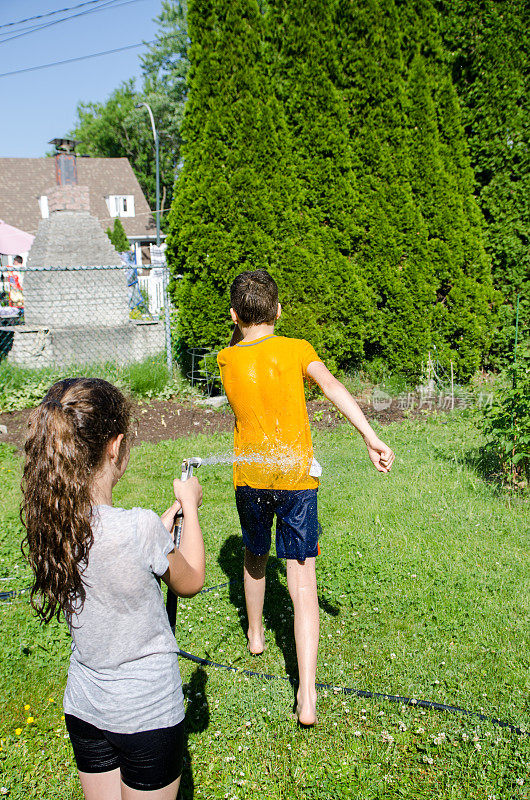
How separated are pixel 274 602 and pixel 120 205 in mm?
40583

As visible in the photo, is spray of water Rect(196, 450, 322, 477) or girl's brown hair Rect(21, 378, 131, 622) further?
spray of water Rect(196, 450, 322, 477)

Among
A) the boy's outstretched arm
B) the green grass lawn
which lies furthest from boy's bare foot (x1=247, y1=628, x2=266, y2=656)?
the boy's outstretched arm

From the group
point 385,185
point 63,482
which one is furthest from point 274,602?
point 385,185

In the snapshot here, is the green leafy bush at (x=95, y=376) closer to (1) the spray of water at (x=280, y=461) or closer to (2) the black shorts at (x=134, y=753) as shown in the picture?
(1) the spray of water at (x=280, y=461)

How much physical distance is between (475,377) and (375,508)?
4376mm

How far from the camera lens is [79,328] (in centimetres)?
945

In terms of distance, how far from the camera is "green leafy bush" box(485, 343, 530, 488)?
4.49 meters

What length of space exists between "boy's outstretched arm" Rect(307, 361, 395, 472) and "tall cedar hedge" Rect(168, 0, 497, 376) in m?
5.19

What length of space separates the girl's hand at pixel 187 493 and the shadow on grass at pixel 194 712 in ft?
4.32

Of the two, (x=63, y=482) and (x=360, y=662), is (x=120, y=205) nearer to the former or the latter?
(x=360, y=662)

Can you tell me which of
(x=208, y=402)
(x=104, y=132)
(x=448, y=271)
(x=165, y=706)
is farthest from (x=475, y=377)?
(x=104, y=132)

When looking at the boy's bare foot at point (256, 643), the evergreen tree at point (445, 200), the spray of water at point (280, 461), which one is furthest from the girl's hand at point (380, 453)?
the evergreen tree at point (445, 200)

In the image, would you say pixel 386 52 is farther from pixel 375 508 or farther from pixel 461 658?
pixel 461 658

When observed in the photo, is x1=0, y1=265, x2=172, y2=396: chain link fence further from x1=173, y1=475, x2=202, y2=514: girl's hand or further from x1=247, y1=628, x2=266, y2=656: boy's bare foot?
x1=173, y1=475, x2=202, y2=514: girl's hand
